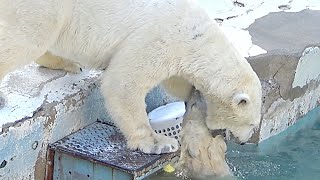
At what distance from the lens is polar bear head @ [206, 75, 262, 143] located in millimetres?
3922

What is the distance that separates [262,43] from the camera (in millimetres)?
5426

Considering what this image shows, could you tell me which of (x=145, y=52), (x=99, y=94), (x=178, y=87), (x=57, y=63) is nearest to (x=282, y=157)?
(x=178, y=87)

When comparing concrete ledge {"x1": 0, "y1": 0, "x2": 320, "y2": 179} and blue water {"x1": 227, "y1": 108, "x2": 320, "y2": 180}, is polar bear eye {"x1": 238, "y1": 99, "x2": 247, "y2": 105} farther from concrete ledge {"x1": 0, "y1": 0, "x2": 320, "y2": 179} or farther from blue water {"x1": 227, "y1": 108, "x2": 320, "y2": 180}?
concrete ledge {"x1": 0, "y1": 0, "x2": 320, "y2": 179}

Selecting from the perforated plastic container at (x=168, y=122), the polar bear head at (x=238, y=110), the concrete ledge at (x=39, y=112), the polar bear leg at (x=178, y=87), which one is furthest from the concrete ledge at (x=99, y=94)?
the polar bear head at (x=238, y=110)

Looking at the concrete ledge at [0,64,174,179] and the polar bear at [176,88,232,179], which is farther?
the polar bear at [176,88,232,179]

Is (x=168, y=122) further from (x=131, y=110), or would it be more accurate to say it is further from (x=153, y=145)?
(x=131, y=110)

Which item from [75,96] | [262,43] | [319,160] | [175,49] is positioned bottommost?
[319,160]

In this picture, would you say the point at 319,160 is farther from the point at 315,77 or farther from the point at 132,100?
the point at 132,100

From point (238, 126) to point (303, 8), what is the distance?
8.24 ft

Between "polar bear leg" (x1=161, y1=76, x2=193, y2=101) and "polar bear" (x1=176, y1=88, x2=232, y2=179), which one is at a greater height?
"polar bear leg" (x1=161, y1=76, x2=193, y2=101)

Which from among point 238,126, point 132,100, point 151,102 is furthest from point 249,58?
point 132,100

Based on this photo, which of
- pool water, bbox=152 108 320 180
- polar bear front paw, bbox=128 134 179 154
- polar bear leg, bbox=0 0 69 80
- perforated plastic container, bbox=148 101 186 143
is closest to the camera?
polar bear leg, bbox=0 0 69 80

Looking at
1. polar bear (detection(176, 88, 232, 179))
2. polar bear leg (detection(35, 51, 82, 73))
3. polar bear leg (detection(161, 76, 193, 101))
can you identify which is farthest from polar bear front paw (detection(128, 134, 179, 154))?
polar bear leg (detection(35, 51, 82, 73))

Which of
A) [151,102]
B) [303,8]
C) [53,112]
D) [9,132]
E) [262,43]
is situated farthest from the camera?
[303,8]
